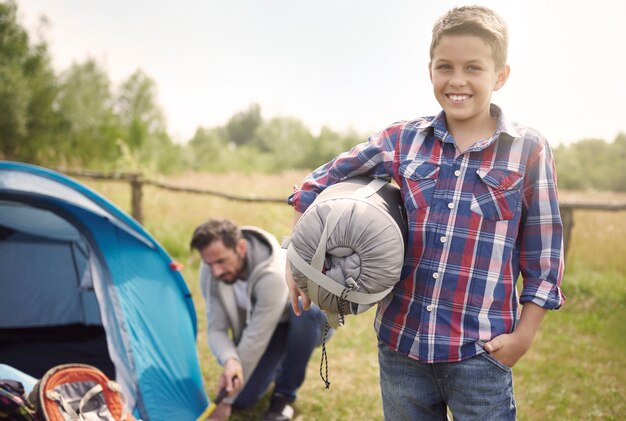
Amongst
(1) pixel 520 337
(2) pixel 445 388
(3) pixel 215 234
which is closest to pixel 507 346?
(1) pixel 520 337

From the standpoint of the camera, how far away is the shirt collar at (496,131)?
1.35 meters

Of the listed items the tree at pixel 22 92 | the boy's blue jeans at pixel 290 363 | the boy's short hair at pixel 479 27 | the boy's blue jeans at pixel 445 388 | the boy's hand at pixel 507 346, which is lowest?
the boy's blue jeans at pixel 290 363

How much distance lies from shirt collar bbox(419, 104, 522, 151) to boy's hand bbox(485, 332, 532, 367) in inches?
18.9

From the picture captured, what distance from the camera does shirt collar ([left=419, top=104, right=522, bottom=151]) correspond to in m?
1.35

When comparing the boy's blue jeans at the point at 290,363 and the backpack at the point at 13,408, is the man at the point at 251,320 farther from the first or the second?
the backpack at the point at 13,408

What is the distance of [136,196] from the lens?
671 cm

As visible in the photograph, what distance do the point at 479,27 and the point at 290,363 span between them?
2136 millimetres

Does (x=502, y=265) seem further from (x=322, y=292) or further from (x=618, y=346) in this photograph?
(x=618, y=346)

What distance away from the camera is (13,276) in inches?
153

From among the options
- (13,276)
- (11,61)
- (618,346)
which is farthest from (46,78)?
(618,346)

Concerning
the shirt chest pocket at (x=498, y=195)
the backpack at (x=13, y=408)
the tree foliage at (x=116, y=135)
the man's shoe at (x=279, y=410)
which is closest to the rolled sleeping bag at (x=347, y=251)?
the shirt chest pocket at (x=498, y=195)

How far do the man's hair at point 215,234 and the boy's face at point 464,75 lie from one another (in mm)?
1629

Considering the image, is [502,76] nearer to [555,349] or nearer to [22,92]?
[555,349]

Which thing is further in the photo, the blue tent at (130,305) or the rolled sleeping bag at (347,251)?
the blue tent at (130,305)
